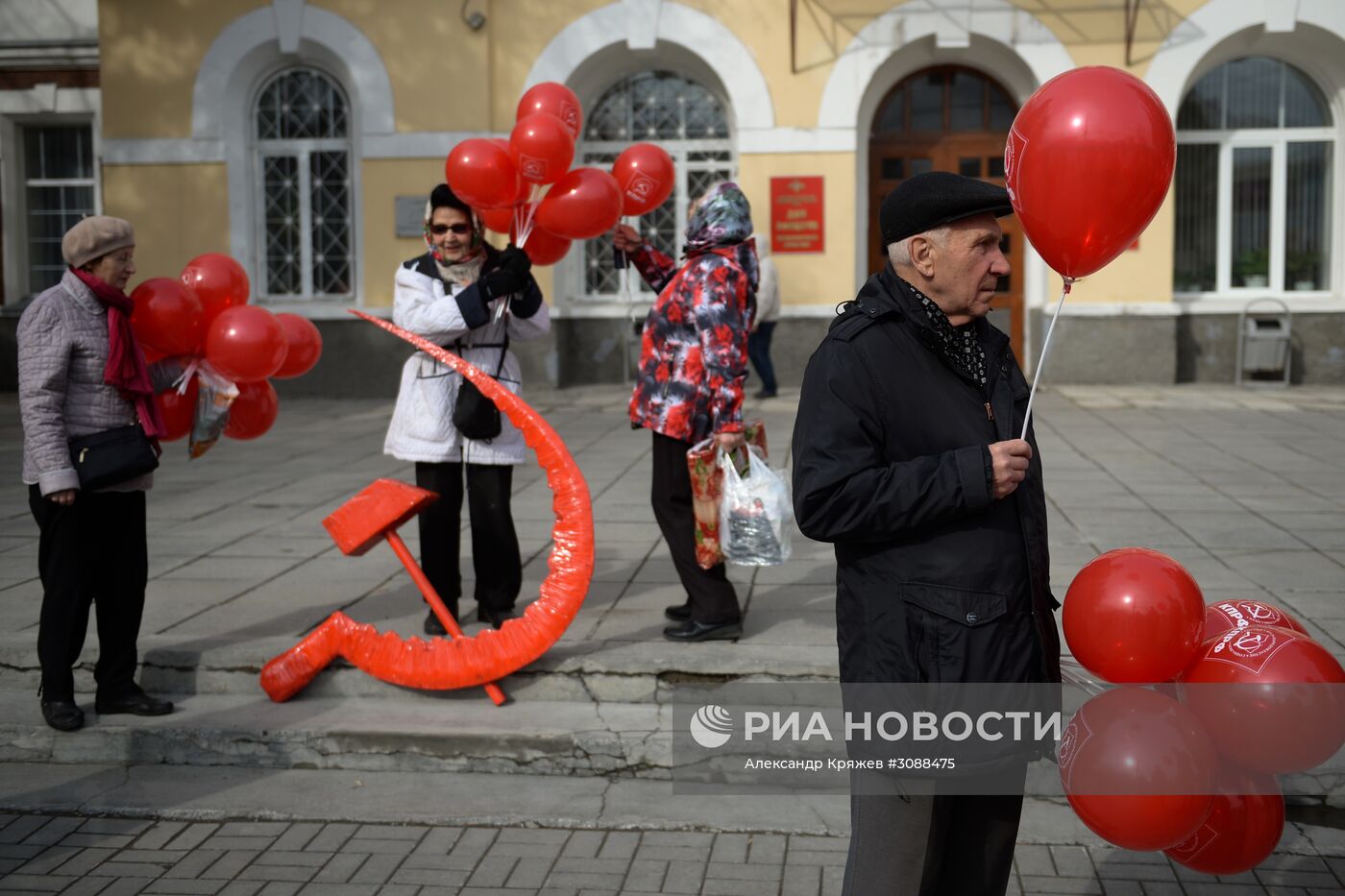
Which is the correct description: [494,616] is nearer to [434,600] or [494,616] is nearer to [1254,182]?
[434,600]

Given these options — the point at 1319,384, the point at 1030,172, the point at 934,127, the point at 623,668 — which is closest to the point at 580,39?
the point at 934,127

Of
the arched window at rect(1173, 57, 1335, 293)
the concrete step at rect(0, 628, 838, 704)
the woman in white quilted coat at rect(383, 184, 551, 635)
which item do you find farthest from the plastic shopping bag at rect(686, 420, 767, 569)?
the arched window at rect(1173, 57, 1335, 293)

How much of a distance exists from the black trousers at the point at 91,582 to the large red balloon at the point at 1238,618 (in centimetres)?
381

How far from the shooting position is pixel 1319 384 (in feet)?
49.0

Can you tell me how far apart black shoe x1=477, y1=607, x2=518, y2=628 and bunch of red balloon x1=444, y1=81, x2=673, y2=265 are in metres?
1.47

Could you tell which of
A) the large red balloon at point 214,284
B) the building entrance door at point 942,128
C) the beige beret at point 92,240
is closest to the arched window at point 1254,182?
the building entrance door at point 942,128

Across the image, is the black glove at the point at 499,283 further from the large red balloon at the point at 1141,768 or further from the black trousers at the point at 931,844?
the large red balloon at the point at 1141,768

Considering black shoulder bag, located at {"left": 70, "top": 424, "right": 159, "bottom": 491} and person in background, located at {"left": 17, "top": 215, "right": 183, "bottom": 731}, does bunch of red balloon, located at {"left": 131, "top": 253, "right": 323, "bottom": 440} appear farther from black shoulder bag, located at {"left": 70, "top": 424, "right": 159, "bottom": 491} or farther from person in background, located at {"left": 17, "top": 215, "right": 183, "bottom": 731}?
black shoulder bag, located at {"left": 70, "top": 424, "right": 159, "bottom": 491}

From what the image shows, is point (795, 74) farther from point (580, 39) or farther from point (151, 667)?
point (151, 667)

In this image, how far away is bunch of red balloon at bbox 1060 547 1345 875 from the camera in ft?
8.41

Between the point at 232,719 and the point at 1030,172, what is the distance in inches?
143

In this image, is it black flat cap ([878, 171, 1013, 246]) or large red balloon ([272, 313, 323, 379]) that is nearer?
black flat cap ([878, 171, 1013, 246])

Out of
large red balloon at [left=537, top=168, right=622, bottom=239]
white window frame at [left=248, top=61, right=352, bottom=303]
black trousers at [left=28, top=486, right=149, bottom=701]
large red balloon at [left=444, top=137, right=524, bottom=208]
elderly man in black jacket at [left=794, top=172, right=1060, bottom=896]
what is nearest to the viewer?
elderly man in black jacket at [left=794, top=172, right=1060, bottom=896]

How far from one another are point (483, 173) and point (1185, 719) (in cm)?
329
